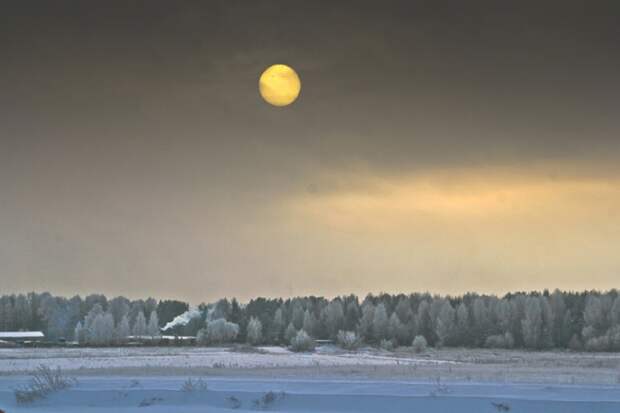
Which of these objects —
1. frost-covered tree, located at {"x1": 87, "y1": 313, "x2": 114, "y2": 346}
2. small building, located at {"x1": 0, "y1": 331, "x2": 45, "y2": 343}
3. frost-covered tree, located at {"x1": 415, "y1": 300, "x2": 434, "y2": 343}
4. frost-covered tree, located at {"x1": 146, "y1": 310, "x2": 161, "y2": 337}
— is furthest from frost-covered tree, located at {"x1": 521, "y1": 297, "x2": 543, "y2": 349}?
small building, located at {"x1": 0, "y1": 331, "x2": 45, "y2": 343}

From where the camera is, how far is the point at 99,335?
168m

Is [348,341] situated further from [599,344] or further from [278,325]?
[599,344]

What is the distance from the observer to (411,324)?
172250 millimetres

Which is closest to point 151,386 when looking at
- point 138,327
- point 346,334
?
point 346,334

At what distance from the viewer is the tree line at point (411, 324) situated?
15588 centimetres

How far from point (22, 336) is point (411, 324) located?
74.2m

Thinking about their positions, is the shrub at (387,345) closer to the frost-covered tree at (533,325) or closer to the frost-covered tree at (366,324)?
the frost-covered tree at (366,324)

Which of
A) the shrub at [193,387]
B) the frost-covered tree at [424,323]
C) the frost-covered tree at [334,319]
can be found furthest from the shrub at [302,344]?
the shrub at [193,387]

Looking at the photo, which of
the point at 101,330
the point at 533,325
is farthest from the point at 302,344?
the point at 101,330

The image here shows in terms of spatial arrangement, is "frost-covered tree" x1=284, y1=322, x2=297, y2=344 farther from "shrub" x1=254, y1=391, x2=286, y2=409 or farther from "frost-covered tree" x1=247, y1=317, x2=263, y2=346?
"shrub" x1=254, y1=391, x2=286, y2=409

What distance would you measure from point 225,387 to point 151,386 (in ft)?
8.88

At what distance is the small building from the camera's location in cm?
15084

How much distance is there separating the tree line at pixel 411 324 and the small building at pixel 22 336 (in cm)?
496

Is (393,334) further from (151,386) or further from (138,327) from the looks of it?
(151,386)
